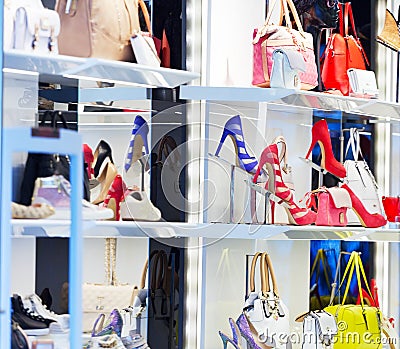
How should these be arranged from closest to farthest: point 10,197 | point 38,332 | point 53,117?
point 10,197
point 38,332
point 53,117

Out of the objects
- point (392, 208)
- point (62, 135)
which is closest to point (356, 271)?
point (392, 208)

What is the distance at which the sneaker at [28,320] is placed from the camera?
7.56 ft

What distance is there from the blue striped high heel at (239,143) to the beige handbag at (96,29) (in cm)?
66

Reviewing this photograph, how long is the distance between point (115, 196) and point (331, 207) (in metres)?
0.87

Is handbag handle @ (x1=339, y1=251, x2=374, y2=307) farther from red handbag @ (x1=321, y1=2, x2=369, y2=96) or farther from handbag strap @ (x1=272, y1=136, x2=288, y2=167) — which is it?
red handbag @ (x1=321, y1=2, x2=369, y2=96)

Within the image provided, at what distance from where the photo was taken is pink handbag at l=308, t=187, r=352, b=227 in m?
3.26

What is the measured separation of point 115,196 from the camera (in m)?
2.87

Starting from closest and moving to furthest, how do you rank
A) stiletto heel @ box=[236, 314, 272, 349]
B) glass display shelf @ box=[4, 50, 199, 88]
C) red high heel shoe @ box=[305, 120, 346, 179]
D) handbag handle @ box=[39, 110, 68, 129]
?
glass display shelf @ box=[4, 50, 199, 88] < handbag handle @ box=[39, 110, 68, 129] < stiletto heel @ box=[236, 314, 272, 349] < red high heel shoe @ box=[305, 120, 346, 179]

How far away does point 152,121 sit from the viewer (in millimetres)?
3115

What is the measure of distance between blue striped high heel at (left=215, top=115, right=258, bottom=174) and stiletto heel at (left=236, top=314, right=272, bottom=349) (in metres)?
0.53

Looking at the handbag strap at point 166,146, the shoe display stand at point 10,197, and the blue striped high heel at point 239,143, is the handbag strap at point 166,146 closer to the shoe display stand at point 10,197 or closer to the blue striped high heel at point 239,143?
the blue striped high heel at point 239,143

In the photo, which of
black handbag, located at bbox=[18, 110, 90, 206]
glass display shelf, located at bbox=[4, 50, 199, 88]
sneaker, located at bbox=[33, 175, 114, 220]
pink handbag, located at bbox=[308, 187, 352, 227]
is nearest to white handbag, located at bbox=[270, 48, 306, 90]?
glass display shelf, located at bbox=[4, 50, 199, 88]

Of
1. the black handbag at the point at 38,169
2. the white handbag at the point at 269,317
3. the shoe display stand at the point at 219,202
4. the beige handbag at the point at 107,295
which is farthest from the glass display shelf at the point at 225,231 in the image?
the black handbag at the point at 38,169

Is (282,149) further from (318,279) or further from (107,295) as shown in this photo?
(107,295)
